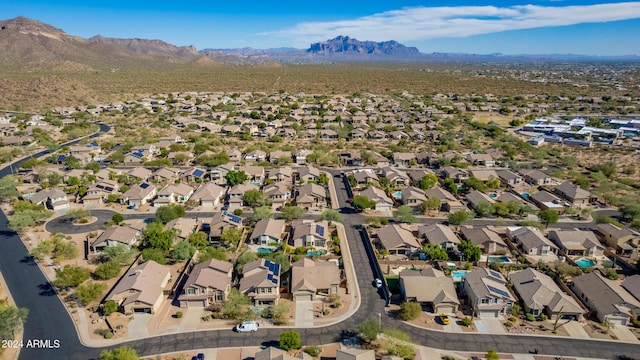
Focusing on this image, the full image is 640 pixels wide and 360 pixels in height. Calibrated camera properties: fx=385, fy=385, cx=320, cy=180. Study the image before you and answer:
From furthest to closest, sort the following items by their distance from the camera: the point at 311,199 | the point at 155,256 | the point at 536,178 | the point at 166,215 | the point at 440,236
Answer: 1. the point at 536,178
2. the point at 311,199
3. the point at 166,215
4. the point at 440,236
5. the point at 155,256

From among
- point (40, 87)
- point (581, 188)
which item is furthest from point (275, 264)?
point (40, 87)

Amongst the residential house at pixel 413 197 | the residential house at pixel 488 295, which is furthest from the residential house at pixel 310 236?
the residential house at pixel 488 295

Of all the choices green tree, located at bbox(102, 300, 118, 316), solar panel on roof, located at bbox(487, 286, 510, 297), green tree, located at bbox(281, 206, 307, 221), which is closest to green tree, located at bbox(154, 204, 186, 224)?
green tree, located at bbox(281, 206, 307, 221)

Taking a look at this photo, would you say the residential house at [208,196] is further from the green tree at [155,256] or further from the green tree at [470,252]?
the green tree at [470,252]

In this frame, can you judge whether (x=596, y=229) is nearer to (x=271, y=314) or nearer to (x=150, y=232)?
(x=271, y=314)

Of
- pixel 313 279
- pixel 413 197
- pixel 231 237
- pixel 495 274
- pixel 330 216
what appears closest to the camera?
pixel 313 279

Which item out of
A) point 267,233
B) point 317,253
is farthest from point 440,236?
point 267,233

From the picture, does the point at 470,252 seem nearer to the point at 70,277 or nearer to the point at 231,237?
the point at 231,237

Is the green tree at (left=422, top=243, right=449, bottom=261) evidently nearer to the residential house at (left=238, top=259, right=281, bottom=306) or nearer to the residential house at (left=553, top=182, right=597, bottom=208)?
the residential house at (left=238, top=259, right=281, bottom=306)
